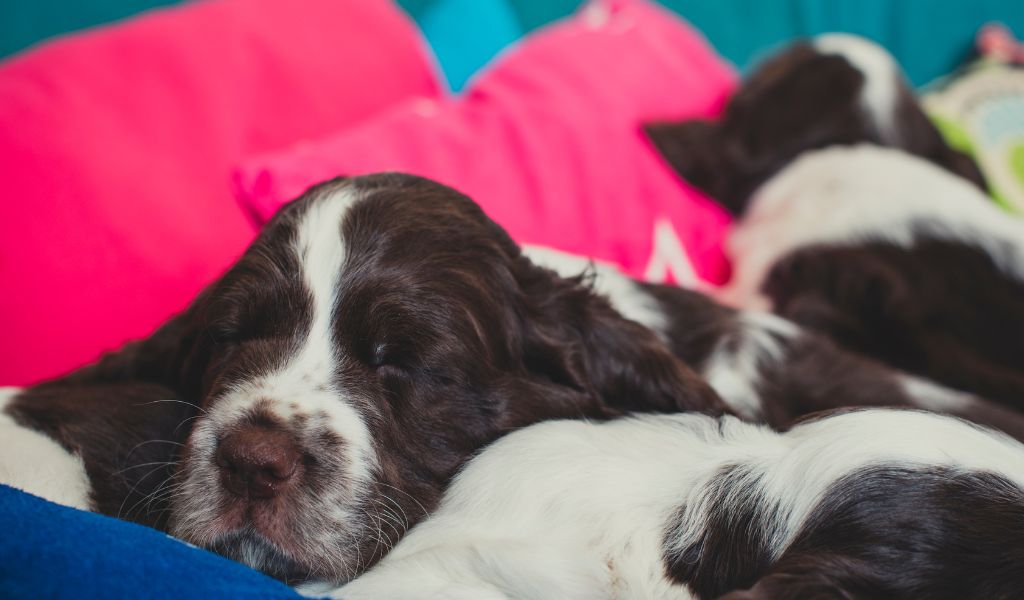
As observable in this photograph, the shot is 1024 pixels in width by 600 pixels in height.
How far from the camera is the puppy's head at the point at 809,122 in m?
3.94

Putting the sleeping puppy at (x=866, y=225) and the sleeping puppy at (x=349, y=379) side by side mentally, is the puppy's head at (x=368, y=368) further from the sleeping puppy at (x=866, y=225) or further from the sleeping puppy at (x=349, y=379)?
the sleeping puppy at (x=866, y=225)

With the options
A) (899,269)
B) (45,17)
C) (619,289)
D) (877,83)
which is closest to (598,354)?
(619,289)

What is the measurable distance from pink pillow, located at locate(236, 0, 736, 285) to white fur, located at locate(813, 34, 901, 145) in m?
0.62

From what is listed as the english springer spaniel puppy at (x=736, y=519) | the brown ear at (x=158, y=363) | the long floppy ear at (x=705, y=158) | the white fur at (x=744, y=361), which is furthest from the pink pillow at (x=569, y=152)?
the english springer spaniel puppy at (x=736, y=519)

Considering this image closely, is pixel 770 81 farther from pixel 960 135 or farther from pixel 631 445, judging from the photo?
pixel 631 445

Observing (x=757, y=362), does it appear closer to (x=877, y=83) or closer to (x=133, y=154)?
(x=133, y=154)

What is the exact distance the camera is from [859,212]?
3551 mm

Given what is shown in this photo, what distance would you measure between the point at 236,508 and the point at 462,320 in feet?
1.71

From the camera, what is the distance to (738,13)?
5.36 meters

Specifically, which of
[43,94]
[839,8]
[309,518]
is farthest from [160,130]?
[839,8]

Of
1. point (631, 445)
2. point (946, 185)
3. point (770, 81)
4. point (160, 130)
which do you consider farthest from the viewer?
point (770, 81)

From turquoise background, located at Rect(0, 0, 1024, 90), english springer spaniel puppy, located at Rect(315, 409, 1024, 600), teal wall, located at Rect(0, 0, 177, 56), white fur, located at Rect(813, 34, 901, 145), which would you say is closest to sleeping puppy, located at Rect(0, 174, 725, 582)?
english springer spaniel puppy, located at Rect(315, 409, 1024, 600)

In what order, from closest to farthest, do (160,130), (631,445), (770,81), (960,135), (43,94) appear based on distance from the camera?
1. (631,445)
2. (43,94)
3. (160,130)
4. (770,81)
5. (960,135)

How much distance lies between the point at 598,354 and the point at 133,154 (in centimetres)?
125
